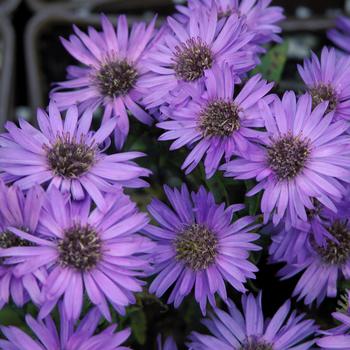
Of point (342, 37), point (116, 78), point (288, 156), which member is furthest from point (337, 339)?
point (342, 37)

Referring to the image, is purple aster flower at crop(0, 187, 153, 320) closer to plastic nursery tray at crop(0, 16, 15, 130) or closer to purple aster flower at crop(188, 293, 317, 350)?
purple aster flower at crop(188, 293, 317, 350)

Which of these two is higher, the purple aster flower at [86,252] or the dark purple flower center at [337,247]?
the dark purple flower center at [337,247]

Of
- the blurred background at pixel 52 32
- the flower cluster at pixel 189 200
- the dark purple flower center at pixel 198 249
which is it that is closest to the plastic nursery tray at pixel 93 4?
the blurred background at pixel 52 32

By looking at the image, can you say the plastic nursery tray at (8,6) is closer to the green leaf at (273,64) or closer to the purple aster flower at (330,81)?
the green leaf at (273,64)

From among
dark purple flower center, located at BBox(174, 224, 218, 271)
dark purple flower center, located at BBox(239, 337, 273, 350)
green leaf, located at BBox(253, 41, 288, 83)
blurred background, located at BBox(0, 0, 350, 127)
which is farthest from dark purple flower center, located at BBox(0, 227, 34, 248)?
blurred background, located at BBox(0, 0, 350, 127)

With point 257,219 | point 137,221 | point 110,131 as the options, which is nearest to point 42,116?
point 110,131

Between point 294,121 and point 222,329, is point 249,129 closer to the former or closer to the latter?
point 294,121
